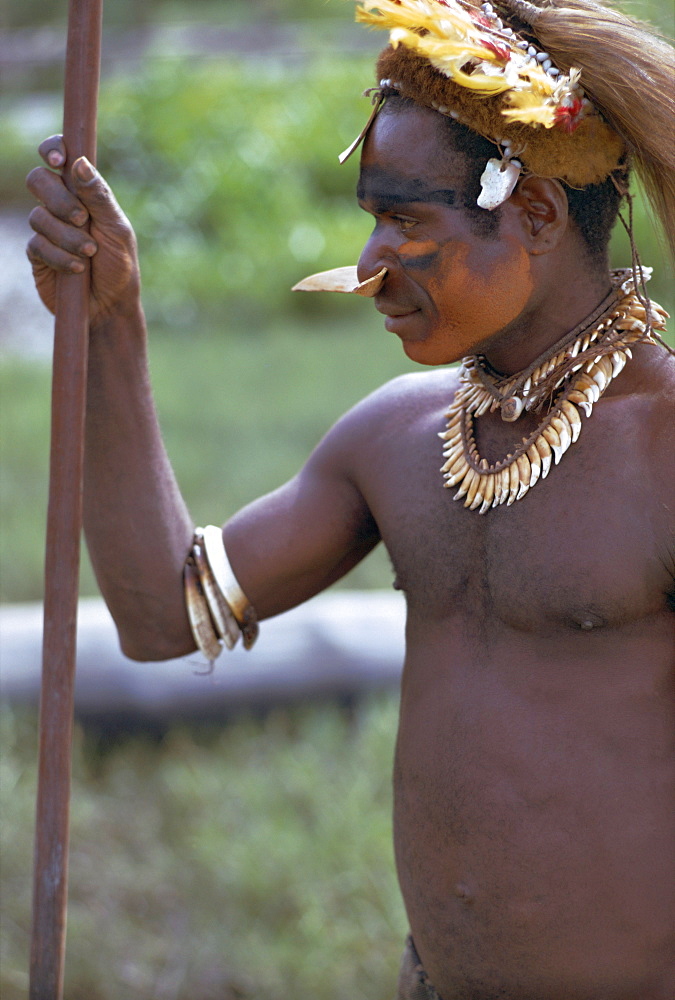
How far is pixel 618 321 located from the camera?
6.27 ft

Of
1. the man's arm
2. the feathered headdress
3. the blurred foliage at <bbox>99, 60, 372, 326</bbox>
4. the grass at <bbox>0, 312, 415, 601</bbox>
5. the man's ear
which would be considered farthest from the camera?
the blurred foliage at <bbox>99, 60, 372, 326</bbox>

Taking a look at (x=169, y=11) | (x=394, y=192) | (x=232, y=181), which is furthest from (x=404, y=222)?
(x=169, y=11)

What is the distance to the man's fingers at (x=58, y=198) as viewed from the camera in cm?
192

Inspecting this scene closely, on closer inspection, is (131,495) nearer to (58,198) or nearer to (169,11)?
(58,198)

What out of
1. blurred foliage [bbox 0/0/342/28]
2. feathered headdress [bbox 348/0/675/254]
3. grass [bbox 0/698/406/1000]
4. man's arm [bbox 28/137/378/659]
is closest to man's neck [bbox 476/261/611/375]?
feathered headdress [bbox 348/0/675/254]

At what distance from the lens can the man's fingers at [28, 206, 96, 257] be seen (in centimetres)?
193

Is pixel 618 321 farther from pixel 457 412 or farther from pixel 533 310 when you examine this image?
pixel 457 412

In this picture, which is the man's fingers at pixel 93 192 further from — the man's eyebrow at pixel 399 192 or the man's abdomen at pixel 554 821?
the man's abdomen at pixel 554 821

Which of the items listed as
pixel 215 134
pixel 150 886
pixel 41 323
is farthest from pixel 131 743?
pixel 215 134

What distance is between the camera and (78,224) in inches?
76.1

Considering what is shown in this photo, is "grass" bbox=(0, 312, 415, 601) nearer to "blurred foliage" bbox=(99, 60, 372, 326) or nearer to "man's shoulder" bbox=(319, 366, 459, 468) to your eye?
"blurred foliage" bbox=(99, 60, 372, 326)

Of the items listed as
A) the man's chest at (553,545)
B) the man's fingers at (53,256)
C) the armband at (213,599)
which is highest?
the man's fingers at (53,256)

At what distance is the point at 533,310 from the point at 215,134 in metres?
10.5

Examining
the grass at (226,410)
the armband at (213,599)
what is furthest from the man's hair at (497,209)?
the grass at (226,410)
